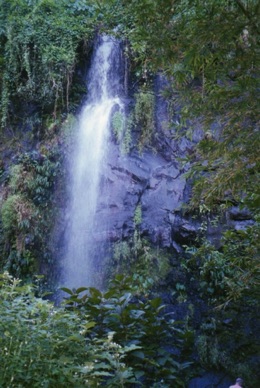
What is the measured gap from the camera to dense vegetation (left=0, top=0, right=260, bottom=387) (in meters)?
2.62

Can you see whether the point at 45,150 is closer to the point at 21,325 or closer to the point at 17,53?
the point at 17,53

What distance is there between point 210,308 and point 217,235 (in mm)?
1257

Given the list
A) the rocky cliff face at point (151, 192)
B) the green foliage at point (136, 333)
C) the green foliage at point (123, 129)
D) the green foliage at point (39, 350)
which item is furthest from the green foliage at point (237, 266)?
the green foliage at point (123, 129)

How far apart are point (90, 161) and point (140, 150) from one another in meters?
1.02

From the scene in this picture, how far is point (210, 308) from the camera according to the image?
6062 mm

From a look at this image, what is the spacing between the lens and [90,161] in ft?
25.6

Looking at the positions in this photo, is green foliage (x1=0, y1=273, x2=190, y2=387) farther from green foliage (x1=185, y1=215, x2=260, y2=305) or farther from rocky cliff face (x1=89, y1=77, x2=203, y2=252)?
rocky cliff face (x1=89, y1=77, x2=203, y2=252)

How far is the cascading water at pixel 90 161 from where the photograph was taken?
6.96m

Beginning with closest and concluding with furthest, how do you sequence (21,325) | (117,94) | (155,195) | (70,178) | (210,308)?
(21,325), (210,308), (155,195), (70,178), (117,94)

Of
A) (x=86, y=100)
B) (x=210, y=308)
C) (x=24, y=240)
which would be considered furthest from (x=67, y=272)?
(x=86, y=100)

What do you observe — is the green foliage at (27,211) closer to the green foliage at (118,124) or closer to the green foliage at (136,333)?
the green foliage at (118,124)

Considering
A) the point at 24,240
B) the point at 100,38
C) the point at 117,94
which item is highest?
the point at 100,38

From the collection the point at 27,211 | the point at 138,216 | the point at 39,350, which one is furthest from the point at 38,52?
the point at 39,350

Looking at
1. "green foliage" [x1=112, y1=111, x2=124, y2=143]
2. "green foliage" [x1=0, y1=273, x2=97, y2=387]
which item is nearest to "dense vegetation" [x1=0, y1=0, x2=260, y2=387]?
"green foliage" [x1=0, y1=273, x2=97, y2=387]
